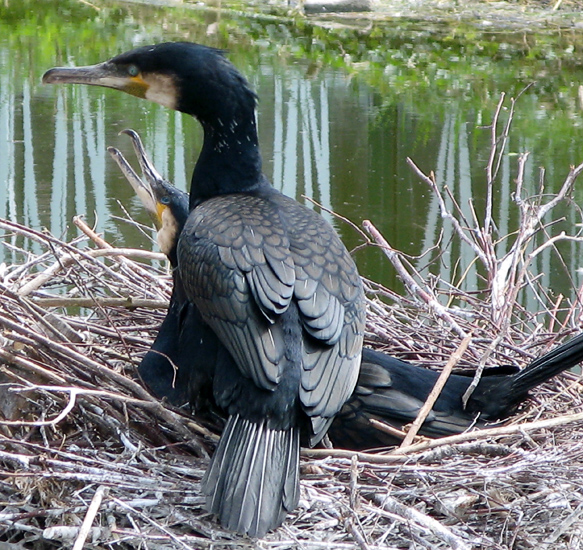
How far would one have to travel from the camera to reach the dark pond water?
570 centimetres

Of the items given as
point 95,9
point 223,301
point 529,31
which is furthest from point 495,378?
point 95,9

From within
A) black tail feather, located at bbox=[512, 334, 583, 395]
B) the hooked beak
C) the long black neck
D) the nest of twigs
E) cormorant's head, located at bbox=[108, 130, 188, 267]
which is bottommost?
the nest of twigs

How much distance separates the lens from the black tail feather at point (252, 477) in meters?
1.83

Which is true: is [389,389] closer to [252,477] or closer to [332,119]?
[252,477]

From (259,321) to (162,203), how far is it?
0.72 meters

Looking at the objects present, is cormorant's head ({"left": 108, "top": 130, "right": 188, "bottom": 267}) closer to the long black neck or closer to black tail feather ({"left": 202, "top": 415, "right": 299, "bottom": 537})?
the long black neck

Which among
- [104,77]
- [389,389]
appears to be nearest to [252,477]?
[389,389]

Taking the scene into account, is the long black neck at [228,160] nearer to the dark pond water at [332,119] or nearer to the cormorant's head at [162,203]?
the cormorant's head at [162,203]

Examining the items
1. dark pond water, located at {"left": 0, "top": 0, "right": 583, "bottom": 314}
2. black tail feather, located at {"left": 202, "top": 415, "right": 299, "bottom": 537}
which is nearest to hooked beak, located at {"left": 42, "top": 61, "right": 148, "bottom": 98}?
black tail feather, located at {"left": 202, "top": 415, "right": 299, "bottom": 537}

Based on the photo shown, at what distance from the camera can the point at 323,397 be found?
204 centimetres

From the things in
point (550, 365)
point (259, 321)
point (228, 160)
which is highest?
point (228, 160)

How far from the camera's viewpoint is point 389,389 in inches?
93.4

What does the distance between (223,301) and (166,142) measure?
13.9 feet

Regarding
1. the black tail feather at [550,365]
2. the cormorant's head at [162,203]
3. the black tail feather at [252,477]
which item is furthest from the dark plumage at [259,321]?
the black tail feather at [550,365]
